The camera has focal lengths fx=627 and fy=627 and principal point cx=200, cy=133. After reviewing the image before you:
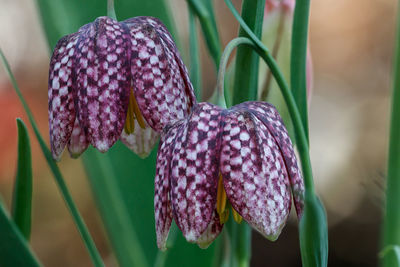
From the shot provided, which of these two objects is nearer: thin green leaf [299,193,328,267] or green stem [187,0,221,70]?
thin green leaf [299,193,328,267]

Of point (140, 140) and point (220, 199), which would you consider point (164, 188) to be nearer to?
point (220, 199)

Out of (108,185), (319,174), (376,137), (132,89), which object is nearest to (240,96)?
(132,89)

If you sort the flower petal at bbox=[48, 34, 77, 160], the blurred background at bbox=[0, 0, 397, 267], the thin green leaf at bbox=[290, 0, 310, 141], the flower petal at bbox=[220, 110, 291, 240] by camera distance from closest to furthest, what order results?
the flower petal at bbox=[220, 110, 291, 240], the flower petal at bbox=[48, 34, 77, 160], the thin green leaf at bbox=[290, 0, 310, 141], the blurred background at bbox=[0, 0, 397, 267]

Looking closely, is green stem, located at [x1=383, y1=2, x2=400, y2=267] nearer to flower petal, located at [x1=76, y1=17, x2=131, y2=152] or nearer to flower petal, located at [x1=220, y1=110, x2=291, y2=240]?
flower petal, located at [x1=220, y1=110, x2=291, y2=240]

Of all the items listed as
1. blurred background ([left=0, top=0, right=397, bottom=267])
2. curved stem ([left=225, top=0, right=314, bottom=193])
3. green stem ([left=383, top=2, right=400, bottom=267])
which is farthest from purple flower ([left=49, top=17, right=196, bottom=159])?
blurred background ([left=0, top=0, right=397, bottom=267])

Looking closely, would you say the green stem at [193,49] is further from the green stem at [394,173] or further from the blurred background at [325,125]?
the blurred background at [325,125]

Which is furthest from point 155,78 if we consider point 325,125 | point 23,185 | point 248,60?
point 325,125
